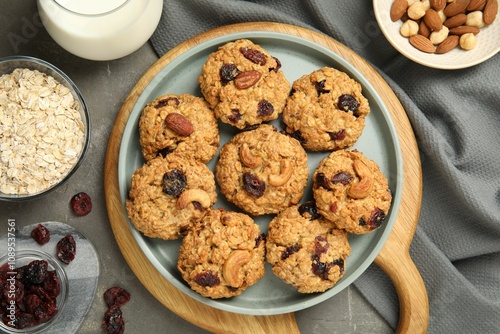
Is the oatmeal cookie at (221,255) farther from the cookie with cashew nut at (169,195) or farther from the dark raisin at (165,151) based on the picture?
the dark raisin at (165,151)

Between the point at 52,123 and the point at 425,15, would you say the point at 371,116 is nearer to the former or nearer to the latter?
the point at 425,15

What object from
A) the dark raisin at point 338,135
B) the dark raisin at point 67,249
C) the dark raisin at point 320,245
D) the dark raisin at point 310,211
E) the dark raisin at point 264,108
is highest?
the dark raisin at point 264,108

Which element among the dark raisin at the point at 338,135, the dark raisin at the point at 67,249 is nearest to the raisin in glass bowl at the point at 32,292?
the dark raisin at the point at 67,249

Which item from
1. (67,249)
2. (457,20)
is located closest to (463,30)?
(457,20)

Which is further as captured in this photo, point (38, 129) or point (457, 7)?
point (457, 7)

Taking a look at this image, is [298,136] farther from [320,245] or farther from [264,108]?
[320,245]

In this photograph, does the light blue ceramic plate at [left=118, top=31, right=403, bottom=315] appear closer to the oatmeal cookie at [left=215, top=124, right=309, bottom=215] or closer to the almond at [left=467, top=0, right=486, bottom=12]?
the oatmeal cookie at [left=215, top=124, right=309, bottom=215]
